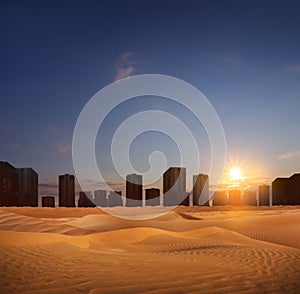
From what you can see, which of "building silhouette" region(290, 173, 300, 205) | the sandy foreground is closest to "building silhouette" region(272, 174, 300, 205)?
"building silhouette" region(290, 173, 300, 205)

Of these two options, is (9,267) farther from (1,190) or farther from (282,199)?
(282,199)

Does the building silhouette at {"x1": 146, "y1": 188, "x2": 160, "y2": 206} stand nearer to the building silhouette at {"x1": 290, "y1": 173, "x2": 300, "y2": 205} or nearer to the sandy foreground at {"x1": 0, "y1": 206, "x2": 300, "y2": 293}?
the building silhouette at {"x1": 290, "y1": 173, "x2": 300, "y2": 205}

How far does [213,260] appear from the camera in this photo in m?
8.03

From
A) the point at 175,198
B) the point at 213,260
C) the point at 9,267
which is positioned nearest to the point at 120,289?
the point at 9,267

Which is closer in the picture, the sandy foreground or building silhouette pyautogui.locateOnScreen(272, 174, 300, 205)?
the sandy foreground

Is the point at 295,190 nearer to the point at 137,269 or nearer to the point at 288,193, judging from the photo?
the point at 288,193

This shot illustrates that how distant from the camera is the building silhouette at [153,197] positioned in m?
48.9

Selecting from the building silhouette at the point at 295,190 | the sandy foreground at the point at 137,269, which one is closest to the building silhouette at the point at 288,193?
the building silhouette at the point at 295,190

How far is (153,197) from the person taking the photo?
50438 mm

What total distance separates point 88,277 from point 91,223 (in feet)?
42.4

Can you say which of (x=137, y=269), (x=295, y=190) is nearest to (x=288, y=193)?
(x=295, y=190)

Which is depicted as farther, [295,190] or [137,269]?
[295,190]

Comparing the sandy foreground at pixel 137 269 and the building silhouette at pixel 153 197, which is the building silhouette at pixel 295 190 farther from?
the sandy foreground at pixel 137 269

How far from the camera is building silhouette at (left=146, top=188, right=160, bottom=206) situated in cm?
4889
